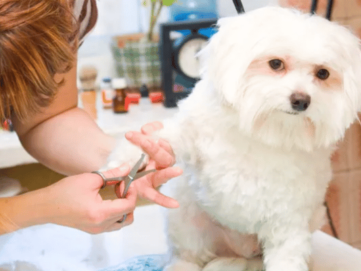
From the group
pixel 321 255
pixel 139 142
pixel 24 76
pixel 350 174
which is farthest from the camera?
pixel 350 174

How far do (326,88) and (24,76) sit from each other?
1.37 ft

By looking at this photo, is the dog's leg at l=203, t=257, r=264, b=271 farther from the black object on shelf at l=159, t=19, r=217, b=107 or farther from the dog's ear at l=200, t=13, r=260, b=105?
the black object on shelf at l=159, t=19, r=217, b=107

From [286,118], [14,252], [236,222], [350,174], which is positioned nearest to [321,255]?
[236,222]

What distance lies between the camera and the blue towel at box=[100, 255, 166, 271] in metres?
0.78

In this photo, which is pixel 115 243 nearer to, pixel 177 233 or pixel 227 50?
pixel 177 233

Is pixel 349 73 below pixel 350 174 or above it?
above

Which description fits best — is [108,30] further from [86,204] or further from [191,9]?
[86,204]

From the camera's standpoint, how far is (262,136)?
68 centimetres

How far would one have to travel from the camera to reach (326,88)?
66 centimetres

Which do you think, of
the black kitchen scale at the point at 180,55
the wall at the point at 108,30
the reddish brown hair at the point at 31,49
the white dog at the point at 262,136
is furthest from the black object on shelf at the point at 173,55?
the reddish brown hair at the point at 31,49

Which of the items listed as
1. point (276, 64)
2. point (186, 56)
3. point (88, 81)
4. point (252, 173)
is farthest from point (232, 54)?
point (88, 81)

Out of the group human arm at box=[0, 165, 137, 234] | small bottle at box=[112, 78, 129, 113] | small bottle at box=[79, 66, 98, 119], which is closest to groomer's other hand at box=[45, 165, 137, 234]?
human arm at box=[0, 165, 137, 234]

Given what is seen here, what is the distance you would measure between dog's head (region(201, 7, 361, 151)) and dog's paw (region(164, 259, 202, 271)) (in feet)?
0.88

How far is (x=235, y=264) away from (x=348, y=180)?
1.66 feet
